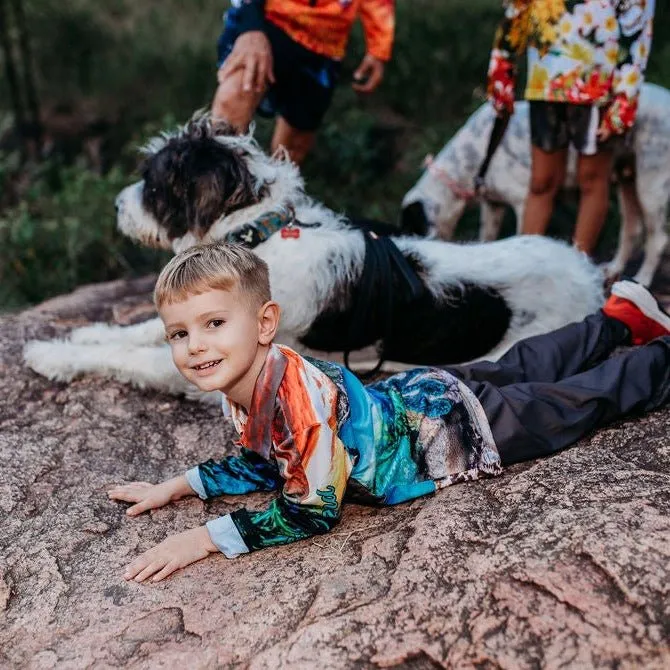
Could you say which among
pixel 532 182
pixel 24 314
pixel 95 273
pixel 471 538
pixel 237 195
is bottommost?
pixel 95 273

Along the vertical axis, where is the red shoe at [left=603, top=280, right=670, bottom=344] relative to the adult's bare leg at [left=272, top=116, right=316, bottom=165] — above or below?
below

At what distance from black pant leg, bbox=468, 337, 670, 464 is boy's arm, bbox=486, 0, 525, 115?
2.07 meters

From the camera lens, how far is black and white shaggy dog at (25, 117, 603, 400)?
3.17 metres

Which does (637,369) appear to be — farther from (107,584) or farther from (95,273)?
(95,273)

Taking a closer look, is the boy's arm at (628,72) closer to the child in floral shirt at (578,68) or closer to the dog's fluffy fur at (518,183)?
the child in floral shirt at (578,68)

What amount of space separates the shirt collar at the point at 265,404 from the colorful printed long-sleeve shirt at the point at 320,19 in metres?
2.25

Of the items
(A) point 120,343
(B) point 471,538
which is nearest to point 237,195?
(A) point 120,343

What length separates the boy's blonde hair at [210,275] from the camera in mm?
2088

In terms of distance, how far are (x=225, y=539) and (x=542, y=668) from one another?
Result: 0.98 m

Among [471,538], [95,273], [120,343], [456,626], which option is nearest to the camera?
[456,626]

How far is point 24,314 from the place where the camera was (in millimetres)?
4363

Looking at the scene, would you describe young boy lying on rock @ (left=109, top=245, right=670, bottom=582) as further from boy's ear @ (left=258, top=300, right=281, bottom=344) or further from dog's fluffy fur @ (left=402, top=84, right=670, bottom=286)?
dog's fluffy fur @ (left=402, top=84, right=670, bottom=286)

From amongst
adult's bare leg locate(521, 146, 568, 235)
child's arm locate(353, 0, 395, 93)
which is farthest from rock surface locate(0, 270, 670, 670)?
child's arm locate(353, 0, 395, 93)

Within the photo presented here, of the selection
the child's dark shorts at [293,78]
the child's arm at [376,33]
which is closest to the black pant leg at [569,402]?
the child's dark shorts at [293,78]
